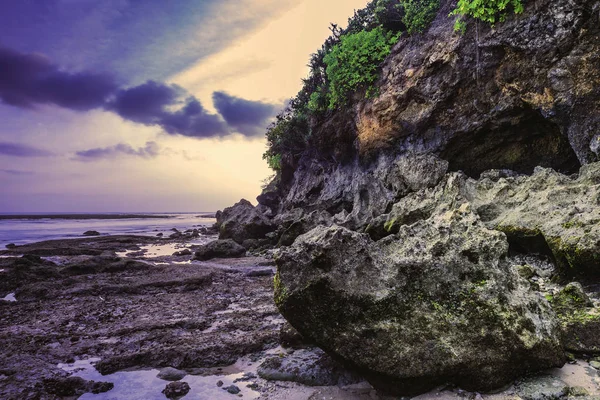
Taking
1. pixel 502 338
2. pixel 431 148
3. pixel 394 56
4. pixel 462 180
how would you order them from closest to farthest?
1. pixel 502 338
2. pixel 462 180
3. pixel 431 148
4. pixel 394 56

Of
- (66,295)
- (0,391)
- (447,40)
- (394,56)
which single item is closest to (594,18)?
(447,40)

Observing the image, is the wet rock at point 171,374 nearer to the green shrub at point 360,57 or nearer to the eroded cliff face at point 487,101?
the eroded cliff face at point 487,101

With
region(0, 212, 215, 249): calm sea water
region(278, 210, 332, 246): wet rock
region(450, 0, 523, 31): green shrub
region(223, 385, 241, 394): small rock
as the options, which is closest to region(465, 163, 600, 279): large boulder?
region(223, 385, 241, 394): small rock

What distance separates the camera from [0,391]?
385 centimetres

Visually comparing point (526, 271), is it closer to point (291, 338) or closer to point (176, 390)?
point (291, 338)

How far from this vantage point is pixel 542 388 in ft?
9.77

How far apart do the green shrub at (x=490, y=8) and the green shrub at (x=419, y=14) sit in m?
3.16

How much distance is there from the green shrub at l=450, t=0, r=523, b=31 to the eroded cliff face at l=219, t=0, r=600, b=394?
0.36m

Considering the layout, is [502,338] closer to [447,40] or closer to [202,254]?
[447,40]

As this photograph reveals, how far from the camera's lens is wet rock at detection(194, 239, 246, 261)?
15727 millimetres

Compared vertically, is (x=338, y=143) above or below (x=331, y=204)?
above

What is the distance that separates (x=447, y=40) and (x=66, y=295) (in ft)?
51.3

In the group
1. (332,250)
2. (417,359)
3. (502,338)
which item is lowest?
(417,359)

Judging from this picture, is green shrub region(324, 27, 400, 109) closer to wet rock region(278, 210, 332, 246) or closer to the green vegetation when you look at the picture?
the green vegetation
